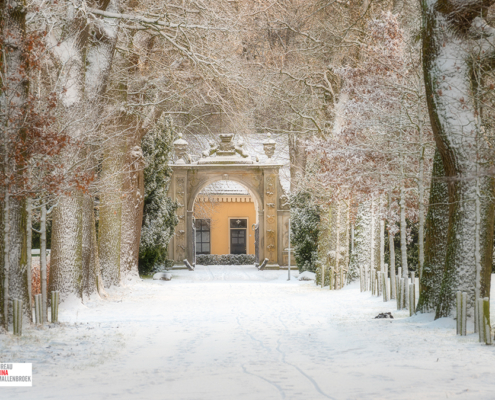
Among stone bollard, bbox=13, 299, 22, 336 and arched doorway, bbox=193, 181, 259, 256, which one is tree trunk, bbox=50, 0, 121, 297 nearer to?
stone bollard, bbox=13, 299, 22, 336

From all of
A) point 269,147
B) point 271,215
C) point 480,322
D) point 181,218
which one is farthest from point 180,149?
point 480,322

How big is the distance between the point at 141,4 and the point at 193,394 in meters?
12.4

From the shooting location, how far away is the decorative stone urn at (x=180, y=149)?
30.2 metres

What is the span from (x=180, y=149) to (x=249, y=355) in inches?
928

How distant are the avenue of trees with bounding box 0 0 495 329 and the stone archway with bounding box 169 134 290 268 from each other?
5.47 m

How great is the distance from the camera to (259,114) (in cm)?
2442

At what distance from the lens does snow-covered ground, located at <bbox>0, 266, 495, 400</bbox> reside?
5.64m

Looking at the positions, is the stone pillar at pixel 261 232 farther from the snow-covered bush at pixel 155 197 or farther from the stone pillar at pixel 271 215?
the snow-covered bush at pixel 155 197

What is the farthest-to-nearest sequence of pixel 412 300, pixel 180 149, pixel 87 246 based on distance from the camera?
1. pixel 180 149
2. pixel 87 246
3. pixel 412 300

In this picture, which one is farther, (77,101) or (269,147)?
(269,147)

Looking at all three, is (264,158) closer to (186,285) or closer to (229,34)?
(186,285)

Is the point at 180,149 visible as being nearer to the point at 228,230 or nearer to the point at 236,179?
the point at 236,179

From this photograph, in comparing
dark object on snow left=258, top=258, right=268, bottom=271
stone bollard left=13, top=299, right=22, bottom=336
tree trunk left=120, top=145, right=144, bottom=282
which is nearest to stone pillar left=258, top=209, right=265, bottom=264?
dark object on snow left=258, top=258, right=268, bottom=271

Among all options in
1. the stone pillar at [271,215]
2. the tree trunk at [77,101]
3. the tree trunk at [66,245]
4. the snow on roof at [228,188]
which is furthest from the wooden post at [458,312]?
the snow on roof at [228,188]
